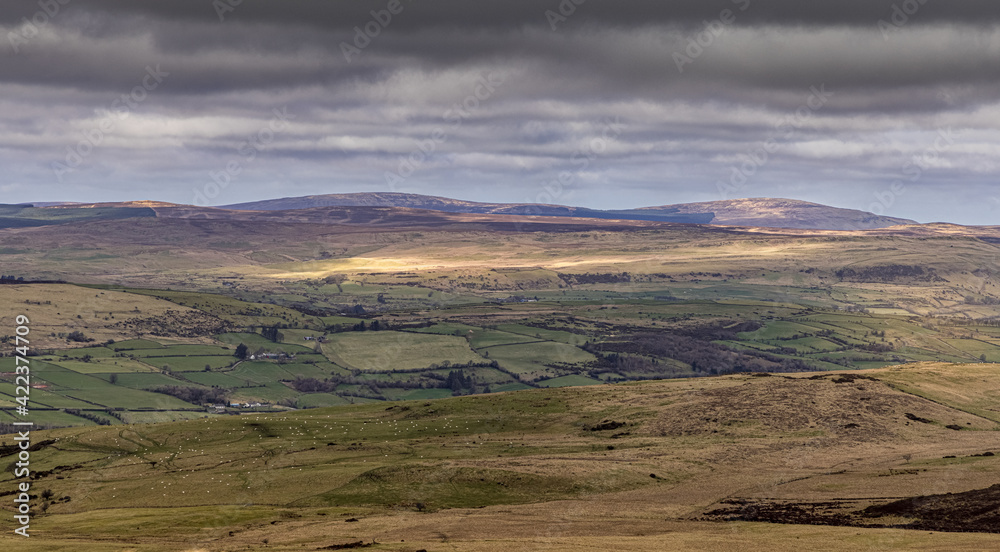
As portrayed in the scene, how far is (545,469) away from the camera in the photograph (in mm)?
101188

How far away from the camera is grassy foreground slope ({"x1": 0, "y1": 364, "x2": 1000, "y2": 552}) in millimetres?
76062

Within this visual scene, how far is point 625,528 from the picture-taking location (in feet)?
250

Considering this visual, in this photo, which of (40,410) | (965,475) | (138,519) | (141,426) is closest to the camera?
(965,475)

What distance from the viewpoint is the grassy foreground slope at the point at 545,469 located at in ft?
250

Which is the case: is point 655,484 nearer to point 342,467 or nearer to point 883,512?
point 883,512

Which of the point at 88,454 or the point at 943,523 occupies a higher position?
the point at 943,523

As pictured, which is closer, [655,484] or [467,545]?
[467,545]

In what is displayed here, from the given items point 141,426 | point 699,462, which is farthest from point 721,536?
point 141,426

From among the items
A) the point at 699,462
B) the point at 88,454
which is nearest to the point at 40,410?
the point at 88,454

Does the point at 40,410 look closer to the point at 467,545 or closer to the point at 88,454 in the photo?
the point at 88,454

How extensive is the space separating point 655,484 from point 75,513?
60571 millimetres

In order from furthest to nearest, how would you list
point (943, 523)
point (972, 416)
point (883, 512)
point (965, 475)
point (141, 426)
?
point (141, 426)
point (972, 416)
point (965, 475)
point (883, 512)
point (943, 523)

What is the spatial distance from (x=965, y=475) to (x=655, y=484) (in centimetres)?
2882

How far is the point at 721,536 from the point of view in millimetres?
70375
